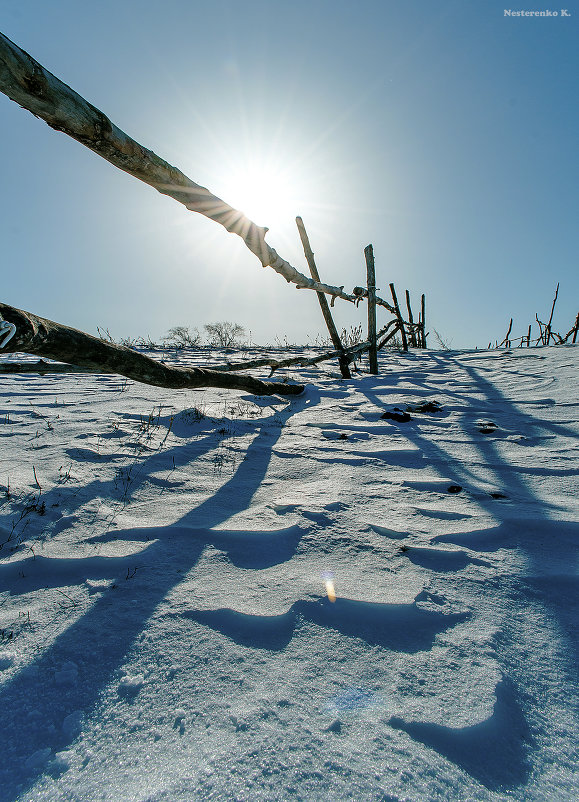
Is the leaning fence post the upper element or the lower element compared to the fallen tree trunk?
upper

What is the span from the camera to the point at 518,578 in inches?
49.1

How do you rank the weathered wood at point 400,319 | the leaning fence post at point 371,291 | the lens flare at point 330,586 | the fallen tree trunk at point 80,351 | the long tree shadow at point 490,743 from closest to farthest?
1. the long tree shadow at point 490,743
2. the lens flare at point 330,586
3. the fallen tree trunk at point 80,351
4. the leaning fence post at point 371,291
5. the weathered wood at point 400,319

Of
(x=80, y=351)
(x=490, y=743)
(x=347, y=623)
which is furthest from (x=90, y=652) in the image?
(x=80, y=351)

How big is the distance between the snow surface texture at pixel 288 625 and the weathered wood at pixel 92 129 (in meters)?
1.77

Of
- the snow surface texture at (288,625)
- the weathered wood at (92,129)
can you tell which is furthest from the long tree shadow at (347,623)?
the weathered wood at (92,129)

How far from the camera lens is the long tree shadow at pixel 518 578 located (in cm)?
74

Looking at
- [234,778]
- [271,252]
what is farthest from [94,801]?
[271,252]

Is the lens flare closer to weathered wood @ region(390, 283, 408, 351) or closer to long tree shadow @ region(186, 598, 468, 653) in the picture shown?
long tree shadow @ region(186, 598, 468, 653)

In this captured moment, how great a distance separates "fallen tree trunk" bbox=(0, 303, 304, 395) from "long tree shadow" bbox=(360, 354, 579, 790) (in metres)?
1.65

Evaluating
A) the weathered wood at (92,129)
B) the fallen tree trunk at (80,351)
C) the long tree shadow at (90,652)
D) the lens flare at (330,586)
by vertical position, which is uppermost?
the weathered wood at (92,129)

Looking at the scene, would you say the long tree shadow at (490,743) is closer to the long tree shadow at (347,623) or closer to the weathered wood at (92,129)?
the long tree shadow at (347,623)

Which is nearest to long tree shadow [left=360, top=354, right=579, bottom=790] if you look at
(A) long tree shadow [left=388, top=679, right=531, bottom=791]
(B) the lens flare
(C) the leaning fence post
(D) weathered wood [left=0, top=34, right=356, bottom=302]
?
(A) long tree shadow [left=388, top=679, right=531, bottom=791]

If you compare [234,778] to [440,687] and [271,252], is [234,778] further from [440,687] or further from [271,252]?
[271,252]

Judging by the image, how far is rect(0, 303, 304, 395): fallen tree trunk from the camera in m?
1.32
